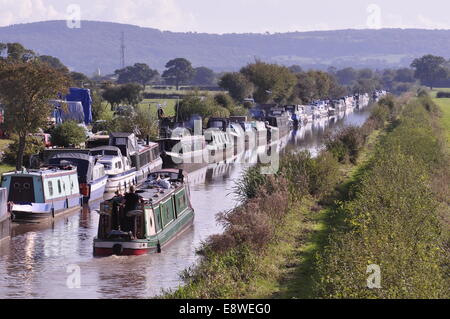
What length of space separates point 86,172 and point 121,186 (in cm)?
421

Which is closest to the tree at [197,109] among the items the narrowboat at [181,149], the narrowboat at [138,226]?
the narrowboat at [181,149]

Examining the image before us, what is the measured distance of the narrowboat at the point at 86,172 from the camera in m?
42.5

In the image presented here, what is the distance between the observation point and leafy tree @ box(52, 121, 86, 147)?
190ft

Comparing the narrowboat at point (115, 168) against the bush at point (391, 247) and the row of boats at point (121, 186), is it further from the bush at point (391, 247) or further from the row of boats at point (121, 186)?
the bush at point (391, 247)

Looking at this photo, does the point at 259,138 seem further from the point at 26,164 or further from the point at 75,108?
the point at 26,164

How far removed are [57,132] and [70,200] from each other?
18.8 m

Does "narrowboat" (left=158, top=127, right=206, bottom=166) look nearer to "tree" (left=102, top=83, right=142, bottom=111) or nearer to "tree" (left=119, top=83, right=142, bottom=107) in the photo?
"tree" (left=119, top=83, right=142, bottom=107)

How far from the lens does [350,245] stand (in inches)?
861

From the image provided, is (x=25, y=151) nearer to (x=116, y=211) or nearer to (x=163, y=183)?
(x=163, y=183)

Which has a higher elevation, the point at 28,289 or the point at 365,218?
the point at 365,218

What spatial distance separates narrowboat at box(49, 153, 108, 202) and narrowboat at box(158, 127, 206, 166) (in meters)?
14.0

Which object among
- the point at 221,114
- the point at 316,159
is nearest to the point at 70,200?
the point at 316,159

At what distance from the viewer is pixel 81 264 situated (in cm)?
2967

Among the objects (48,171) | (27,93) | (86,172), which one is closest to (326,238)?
(48,171)
